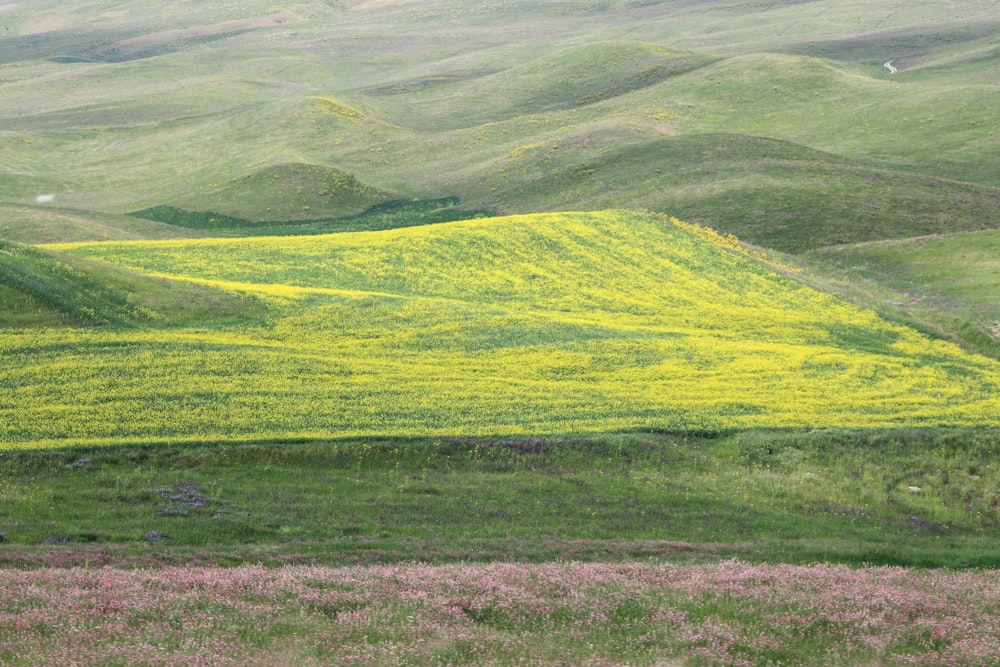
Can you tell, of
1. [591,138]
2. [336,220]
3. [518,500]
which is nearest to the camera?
[518,500]

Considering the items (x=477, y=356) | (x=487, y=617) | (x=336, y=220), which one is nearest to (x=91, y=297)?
(x=477, y=356)

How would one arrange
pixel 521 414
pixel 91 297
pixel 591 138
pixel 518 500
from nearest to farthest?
pixel 518 500, pixel 521 414, pixel 91 297, pixel 591 138

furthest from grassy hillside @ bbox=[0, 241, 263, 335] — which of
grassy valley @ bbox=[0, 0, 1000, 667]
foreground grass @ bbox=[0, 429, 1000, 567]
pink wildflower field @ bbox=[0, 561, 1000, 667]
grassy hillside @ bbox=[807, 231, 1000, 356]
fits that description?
grassy hillside @ bbox=[807, 231, 1000, 356]

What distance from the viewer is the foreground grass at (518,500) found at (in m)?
26.8

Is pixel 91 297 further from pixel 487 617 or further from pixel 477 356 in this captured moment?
pixel 487 617

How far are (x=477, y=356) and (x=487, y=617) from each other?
26992 mm

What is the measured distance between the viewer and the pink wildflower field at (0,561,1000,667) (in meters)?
17.0

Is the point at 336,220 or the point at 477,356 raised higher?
the point at 336,220

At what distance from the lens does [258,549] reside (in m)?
25.9

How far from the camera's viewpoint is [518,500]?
3122 cm

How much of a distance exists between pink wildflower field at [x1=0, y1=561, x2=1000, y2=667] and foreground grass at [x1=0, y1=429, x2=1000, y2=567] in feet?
12.9

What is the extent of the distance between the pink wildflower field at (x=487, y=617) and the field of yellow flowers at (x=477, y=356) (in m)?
14.4

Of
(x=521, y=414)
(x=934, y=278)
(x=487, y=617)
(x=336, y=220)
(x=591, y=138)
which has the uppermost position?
(x=591, y=138)

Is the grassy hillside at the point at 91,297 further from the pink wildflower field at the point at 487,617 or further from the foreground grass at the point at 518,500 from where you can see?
the pink wildflower field at the point at 487,617
